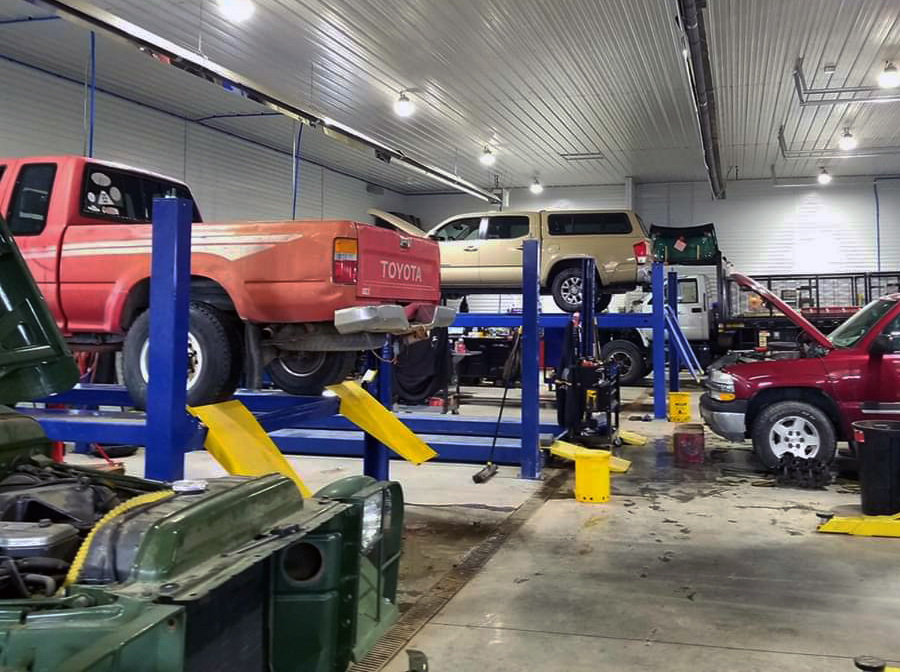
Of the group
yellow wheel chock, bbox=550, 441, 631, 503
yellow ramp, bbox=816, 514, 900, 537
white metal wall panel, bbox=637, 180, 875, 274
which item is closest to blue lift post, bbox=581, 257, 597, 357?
yellow wheel chock, bbox=550, 441, 631, 503

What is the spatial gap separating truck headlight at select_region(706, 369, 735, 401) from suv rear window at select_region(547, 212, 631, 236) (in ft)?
16.5

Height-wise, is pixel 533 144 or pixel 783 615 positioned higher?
pixel 533 144

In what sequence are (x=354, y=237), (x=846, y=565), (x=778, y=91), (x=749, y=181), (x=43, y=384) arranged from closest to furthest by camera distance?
(x=43, y=384) → (x=354, y=237) → (x=846, y=565) → (x=778, y=91) → (x=749, y=181)

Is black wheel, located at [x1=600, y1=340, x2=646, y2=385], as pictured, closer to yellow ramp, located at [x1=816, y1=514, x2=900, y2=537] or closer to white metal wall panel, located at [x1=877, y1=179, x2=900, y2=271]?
white metal wall panel, located at [x1=877, y1=179, x2=900, y2=271]

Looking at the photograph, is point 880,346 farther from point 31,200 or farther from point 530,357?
point 31,200

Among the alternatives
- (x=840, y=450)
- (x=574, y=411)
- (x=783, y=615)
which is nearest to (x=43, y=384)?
(x=783, y=615)

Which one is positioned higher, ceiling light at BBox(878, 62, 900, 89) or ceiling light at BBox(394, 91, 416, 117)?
ceiling light at BBox(394, 91, 416, 117)

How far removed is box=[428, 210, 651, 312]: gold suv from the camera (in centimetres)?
1181

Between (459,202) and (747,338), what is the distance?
10.1 meters

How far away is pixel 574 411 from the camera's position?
26.3 ft

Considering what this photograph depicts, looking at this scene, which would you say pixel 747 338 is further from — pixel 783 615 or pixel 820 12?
Result: pixel 783 615

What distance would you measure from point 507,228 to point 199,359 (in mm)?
8514

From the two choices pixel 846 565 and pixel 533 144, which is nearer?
pixel 846 565

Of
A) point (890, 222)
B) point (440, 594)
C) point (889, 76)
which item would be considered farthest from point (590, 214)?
point (890, 222)
